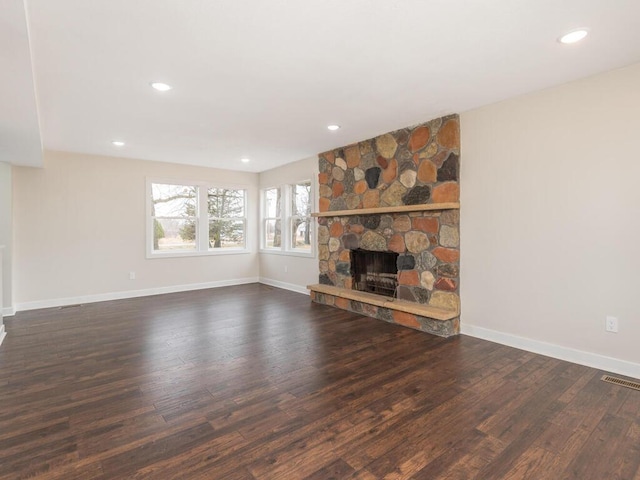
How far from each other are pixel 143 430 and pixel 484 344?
3.09 m

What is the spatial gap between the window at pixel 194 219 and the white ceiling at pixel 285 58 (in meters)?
2.35

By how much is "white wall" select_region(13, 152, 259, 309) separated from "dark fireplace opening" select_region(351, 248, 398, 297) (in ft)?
11.2

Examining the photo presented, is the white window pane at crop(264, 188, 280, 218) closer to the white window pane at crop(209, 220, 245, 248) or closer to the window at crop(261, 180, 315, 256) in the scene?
the window at crop(261, 180, 315, 256)

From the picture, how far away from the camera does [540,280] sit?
3.21m

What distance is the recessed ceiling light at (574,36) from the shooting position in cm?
219

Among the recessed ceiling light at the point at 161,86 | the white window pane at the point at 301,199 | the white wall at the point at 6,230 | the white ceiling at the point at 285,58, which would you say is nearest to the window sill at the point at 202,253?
the white window pane at the point at 301,199

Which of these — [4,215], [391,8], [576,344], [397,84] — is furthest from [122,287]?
[576,344]

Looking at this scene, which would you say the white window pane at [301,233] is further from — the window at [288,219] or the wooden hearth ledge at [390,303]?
the wooden hearth ledge at [390,303]

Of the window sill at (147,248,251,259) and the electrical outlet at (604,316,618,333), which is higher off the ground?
the window sill at (147,248,251,259)

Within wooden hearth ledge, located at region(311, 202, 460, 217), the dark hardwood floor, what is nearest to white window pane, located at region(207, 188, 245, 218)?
wooden hearth ledge, located at region(311, 202, 460, 217)

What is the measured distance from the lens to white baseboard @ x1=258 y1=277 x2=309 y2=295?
248 inches

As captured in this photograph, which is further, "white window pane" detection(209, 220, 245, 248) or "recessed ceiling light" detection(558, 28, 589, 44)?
"white window pane" detection(209, 220, 245, 248)

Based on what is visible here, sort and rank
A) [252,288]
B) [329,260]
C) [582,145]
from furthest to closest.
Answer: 1. [252,288]
2. [329,260]
3. [582,145]

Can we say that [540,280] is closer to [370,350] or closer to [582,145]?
[582,145]
